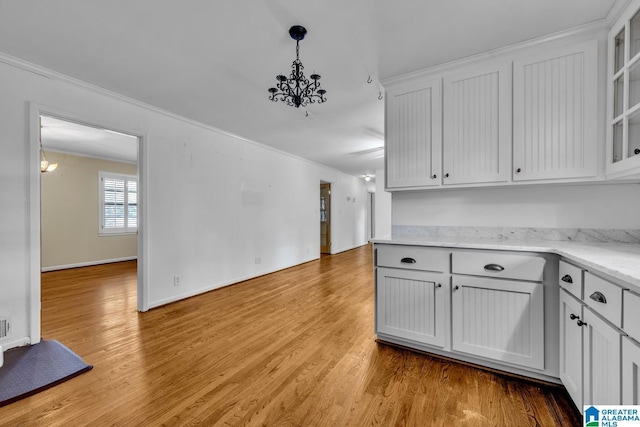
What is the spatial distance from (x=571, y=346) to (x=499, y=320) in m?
0.39

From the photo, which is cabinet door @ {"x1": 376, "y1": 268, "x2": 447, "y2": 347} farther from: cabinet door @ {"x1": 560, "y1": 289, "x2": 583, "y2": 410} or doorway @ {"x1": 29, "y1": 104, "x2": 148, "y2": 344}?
doorway @ {"x1": 29, "y1": 104, "x2": 148, "y2": 344}

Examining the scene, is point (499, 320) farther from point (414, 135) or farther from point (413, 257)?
point (414, 135)

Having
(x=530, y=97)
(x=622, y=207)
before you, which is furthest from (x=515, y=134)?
(x=622, y=207)

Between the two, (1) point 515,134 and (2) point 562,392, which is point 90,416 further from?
(1) point 515,134

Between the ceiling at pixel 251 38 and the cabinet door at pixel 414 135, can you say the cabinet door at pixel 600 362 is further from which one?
the ceiling at pixel 251 38

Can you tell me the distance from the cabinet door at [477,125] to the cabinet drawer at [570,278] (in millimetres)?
779

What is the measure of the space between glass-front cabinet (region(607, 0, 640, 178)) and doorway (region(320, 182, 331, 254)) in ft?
19.7

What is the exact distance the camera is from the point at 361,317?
3.01 meters

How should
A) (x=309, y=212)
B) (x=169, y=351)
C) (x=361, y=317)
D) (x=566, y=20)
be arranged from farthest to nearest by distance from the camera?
1. (x=309, y=212)
2. (x=361, y=317)
3. (x=169, y=351)
4. (x=566, y=20)

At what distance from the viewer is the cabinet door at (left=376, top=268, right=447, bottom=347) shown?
2.11m

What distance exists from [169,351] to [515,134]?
3257 mm

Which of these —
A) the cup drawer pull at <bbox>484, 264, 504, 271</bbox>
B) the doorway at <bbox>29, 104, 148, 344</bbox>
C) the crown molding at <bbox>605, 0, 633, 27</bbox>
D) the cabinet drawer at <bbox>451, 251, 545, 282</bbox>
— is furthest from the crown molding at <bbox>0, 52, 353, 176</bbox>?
the crown molding at <bbox>605, 0, 633, 27</bbox>

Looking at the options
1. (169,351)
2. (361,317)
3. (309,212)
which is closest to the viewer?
(169,351)

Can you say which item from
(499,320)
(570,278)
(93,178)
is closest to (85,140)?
(93,178)
